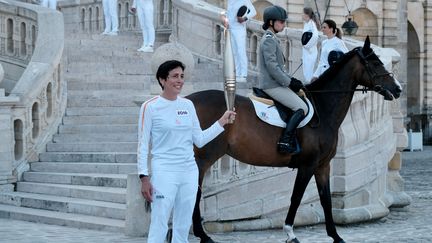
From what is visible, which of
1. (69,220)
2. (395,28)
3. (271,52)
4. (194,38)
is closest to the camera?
(271,52)

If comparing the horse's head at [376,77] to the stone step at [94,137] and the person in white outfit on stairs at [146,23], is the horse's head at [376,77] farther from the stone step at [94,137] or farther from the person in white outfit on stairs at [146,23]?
the person in white outfit on stairs at [146,23]

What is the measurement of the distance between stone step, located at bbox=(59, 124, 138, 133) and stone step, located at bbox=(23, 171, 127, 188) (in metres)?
1.25

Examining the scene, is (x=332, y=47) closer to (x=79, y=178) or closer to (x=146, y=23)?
(x=79, y=178)

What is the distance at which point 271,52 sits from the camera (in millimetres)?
11281

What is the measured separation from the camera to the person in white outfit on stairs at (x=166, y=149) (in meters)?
8.17

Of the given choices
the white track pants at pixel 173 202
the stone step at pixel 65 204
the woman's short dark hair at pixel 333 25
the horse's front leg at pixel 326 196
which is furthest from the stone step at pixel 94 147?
the white track pants at pixel 173 202

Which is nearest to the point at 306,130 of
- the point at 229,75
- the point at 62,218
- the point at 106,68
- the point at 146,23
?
the point at 229,75

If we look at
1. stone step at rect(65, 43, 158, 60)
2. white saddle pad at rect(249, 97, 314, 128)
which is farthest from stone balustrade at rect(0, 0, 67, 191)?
white saddle pad at rect(249, 97, 314, 128)

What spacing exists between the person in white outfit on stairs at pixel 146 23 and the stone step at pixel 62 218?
22.9 feet

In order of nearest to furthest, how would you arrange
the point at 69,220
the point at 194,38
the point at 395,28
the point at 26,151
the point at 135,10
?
the point at 69,220
the point at 26,151
the point at 194,38
the point at 135,10
the point at 395,28

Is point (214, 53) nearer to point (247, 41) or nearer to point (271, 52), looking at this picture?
point (247, 41)

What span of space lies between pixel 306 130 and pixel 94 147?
14.9ft

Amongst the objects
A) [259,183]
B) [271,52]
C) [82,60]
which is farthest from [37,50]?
[271,52]

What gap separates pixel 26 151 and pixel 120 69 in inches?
171
